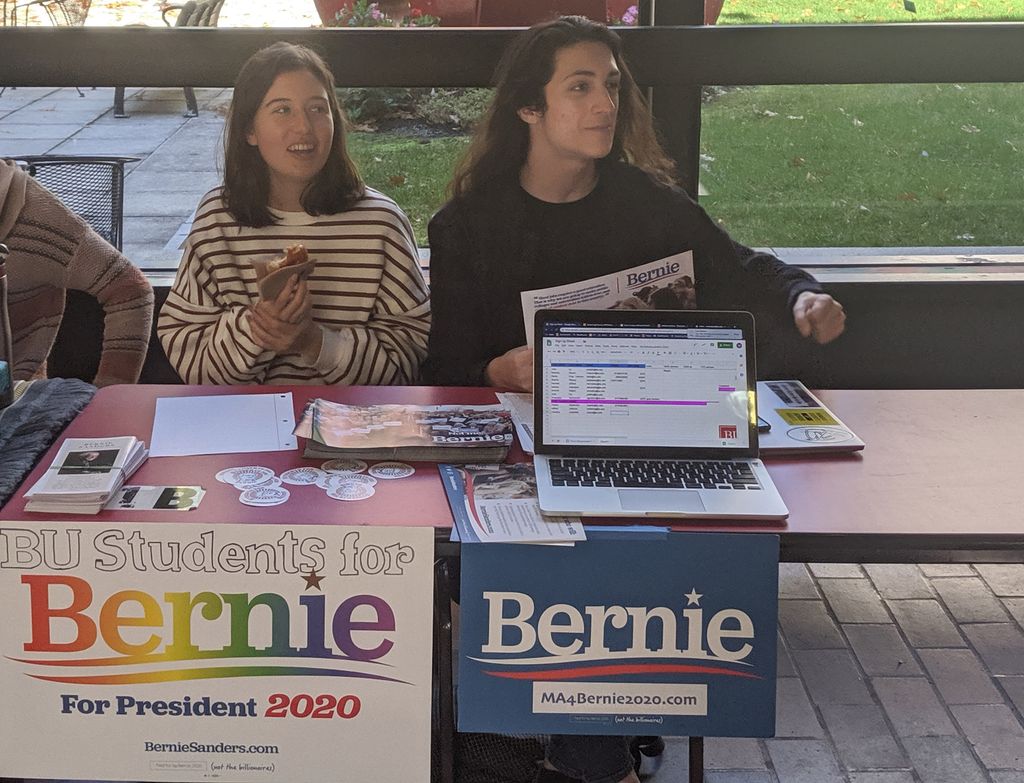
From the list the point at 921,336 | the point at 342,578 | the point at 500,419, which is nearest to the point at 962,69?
the point at 921,336

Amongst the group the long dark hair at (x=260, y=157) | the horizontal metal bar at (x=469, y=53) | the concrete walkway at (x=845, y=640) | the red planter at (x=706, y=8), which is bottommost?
the concrete walkway at (x=845, y=640)

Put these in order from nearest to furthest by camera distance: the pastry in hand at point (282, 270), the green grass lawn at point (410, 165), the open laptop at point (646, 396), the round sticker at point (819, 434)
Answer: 1. the open laptop at point (646, 396)
2. the round sticker at point (819, 434)
3. the pastry in hand at point (282, 270)
4. the green grass lawn at point (410, 165)

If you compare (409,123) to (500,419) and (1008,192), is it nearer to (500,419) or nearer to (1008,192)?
(500,419)

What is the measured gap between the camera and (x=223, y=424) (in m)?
2.30

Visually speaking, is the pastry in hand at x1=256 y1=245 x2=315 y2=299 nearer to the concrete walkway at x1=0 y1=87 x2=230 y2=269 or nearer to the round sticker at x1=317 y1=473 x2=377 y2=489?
the round sticker at x1=317 y1=473 x2=377 y2=489

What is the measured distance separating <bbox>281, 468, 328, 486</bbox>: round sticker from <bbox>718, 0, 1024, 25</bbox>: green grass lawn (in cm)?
207

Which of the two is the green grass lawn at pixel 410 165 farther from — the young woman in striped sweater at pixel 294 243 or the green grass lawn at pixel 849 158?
the young woman in striped sweater at pixel 294 243

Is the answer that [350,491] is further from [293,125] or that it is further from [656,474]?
[293,125]

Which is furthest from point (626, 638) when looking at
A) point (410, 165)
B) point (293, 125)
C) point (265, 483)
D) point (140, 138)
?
point (140, 138)

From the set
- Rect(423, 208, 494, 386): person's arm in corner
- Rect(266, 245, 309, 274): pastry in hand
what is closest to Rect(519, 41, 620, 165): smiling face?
Rect(423, 208, 494, 386): person's arm in corner

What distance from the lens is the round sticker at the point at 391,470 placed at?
2084 mm

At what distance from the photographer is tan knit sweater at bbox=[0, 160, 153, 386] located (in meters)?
2.84

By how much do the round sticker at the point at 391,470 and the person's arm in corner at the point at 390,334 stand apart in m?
0.62

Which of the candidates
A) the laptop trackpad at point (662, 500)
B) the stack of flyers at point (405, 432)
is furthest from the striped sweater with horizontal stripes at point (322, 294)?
the laptop trackpad at point (662, 500)
